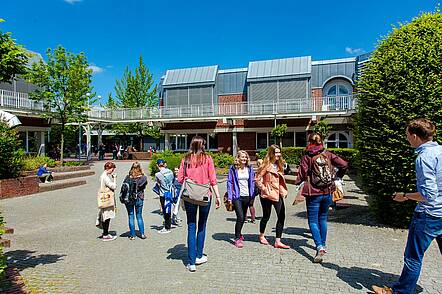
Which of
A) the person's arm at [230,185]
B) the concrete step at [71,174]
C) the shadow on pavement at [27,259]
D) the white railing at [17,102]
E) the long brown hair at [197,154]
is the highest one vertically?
the white railing at [17,102]

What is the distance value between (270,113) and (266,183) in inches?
875

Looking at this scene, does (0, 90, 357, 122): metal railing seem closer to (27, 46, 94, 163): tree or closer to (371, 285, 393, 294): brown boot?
(27, 46, 94, 163): tree

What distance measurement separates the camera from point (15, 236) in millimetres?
6723

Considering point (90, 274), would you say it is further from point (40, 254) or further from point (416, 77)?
point (416, 77)

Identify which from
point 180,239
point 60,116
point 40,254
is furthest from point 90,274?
point 60,116

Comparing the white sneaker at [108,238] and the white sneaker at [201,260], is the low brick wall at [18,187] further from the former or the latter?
the white sneaker at [201,260]

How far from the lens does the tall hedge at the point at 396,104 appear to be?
19.2 ft

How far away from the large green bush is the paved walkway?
5088 mm

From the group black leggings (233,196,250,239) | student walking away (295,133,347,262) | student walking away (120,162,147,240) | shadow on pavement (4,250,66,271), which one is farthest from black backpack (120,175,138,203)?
student walking away (295,133,347,262)

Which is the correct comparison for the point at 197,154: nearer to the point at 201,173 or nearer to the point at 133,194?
the point at 201,173

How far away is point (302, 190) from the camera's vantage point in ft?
15.9

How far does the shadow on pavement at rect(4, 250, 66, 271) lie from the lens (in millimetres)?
4965

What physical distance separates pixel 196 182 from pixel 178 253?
1.49 metres

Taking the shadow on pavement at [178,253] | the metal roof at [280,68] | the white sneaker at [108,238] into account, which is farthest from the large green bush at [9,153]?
the metal roof at [280,68]
